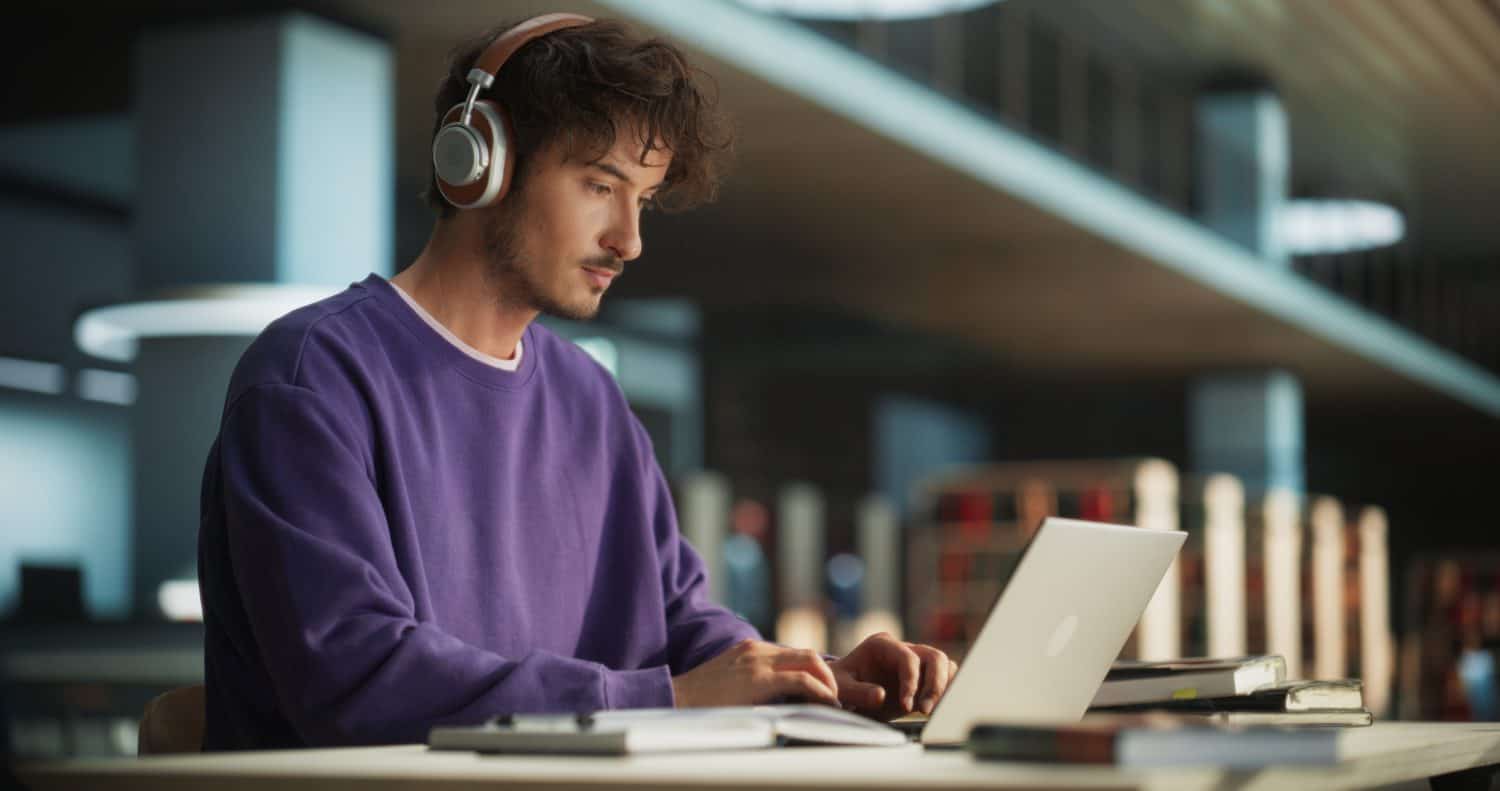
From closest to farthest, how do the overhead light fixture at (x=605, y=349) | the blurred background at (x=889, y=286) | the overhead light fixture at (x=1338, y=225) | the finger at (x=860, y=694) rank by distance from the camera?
the finger at (x=860, y=694), the blurred background at (x=889, y=286), the overhead light fixture at (x=605, y=349), the overhead light fixture at (x=1338, y=225)

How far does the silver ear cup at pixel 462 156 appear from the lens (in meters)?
1.70

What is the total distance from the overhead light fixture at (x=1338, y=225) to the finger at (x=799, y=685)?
1318 centimetres

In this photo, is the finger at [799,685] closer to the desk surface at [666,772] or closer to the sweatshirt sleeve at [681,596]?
the desk surface at [666,772]

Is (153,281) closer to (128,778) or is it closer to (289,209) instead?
(289,209)

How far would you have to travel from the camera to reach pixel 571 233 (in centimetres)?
173

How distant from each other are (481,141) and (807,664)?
60 cm

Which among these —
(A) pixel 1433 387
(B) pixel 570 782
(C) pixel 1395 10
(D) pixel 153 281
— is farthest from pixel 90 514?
(A) pixel 1433 387

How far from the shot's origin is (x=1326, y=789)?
3.83ft

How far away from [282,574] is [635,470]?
0.55 m

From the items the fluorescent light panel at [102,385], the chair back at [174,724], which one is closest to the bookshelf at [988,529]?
the fluorescent light panel at [102,385]

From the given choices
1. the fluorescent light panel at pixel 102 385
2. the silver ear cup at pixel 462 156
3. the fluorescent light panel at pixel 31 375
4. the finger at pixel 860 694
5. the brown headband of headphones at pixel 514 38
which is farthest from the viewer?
the fluorescent light panel at pixel 102 385

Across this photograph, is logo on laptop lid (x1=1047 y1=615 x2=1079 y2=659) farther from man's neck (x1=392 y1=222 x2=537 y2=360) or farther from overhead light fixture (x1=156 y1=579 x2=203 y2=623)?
overhead light fixture (x1=156 y1=579 x2=203 y2=623)

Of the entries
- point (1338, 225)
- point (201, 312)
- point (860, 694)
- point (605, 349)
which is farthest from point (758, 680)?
point (1338, 225)

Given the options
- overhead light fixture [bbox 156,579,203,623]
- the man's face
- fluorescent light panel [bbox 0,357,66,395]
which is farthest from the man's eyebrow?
fluorescent light panel [bbox 0,357,66,395]
